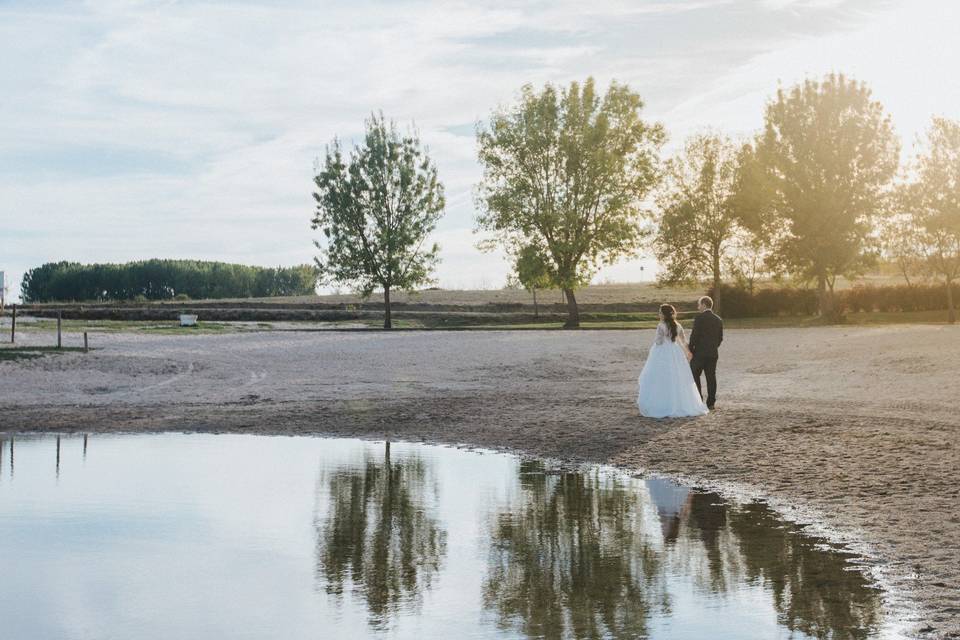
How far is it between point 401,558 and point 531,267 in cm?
5995

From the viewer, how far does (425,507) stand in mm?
12852

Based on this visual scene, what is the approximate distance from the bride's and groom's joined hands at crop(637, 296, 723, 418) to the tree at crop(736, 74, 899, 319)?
140ft

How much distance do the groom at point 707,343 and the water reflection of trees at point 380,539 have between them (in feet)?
27.3

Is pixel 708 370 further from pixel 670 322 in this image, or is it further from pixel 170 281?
pixel 170 281

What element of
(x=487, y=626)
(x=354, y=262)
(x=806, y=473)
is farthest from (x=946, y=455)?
(x=354, y=262)

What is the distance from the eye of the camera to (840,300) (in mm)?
71125

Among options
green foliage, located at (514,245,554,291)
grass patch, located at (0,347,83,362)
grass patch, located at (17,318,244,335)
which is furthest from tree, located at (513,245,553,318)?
grass patch, located at (0,347,83,362)

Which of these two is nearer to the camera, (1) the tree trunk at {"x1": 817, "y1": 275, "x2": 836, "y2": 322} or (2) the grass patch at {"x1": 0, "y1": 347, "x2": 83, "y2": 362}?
(2) the grass patch at {"x1": 0, "y1": 347, "x2": 83, "y2": 362}

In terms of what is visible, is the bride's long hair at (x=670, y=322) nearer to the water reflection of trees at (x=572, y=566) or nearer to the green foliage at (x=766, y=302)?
the water reflection of trees at (x=572, y=566)

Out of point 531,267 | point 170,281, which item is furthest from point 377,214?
point 170,281

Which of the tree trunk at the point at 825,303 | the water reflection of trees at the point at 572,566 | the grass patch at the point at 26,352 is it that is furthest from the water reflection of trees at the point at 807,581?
the tree trunk at the point at 825,303

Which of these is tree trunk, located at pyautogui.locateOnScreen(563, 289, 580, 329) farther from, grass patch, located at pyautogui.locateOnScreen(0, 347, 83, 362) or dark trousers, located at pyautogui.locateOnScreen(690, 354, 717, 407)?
dark trousers, located at pyautogui.locateOnScreen(690, 354, 717, 407)

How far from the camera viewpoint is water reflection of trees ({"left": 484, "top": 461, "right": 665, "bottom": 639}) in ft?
26.2

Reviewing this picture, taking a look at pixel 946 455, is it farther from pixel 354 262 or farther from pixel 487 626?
pixel 354 262
